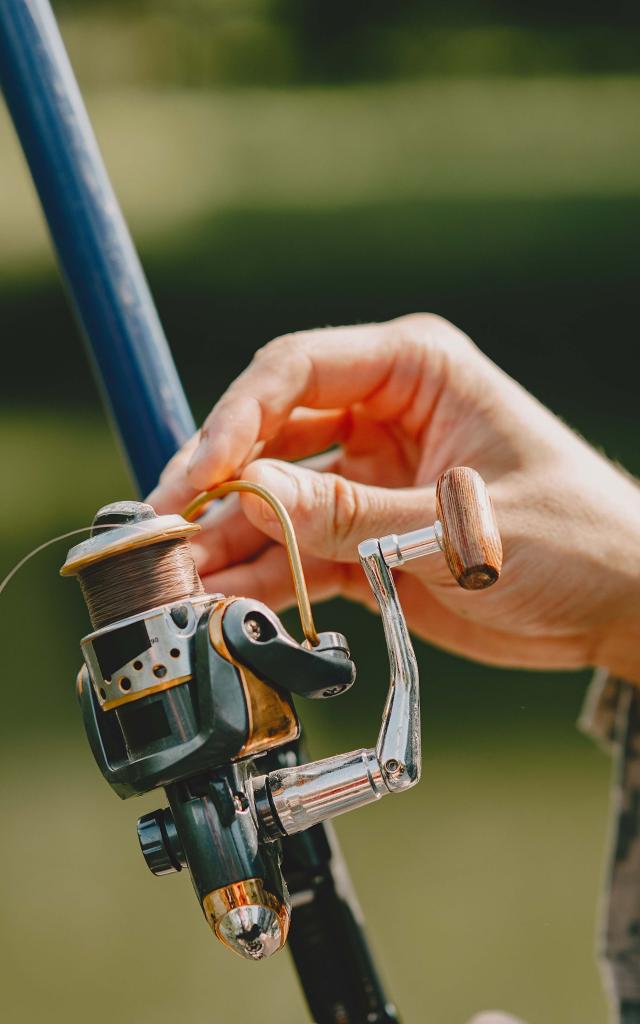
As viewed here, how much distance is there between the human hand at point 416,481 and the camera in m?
0.56

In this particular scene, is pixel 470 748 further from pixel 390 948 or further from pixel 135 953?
pixel 135 953

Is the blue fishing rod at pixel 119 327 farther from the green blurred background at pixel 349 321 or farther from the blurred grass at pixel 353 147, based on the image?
the blurred grass at pixel 353 147

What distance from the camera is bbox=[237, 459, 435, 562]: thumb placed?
0.53m

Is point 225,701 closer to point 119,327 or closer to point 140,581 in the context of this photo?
point 140,581

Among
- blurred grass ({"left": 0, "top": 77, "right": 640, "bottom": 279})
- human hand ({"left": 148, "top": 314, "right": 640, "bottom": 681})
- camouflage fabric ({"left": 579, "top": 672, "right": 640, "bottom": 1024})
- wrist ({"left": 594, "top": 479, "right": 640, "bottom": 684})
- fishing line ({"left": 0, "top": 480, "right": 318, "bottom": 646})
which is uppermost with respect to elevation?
blurred grass ({"left": 0, "top": 77, "right": 640, "bottom": 279})

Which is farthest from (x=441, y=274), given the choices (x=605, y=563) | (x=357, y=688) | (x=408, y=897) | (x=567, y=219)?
(x=605, y=563)

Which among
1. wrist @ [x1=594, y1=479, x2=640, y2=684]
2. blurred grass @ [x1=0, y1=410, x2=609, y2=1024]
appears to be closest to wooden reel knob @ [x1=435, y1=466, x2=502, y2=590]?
wrist @ [x1=594, y1=479, x2=640, y2=684]

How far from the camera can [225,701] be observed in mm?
382

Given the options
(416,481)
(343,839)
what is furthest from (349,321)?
(416,481)

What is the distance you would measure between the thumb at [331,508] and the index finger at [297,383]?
2 cm

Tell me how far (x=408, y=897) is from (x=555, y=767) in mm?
300

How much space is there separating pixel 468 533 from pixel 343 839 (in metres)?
1.22

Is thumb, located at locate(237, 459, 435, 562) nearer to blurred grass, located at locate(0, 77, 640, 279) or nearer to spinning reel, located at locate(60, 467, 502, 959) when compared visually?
spinning reel, located at locate(60, 467, 502, 959)

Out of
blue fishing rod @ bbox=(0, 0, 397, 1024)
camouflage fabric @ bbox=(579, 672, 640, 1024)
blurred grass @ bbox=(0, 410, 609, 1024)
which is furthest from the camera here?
blurred grass @ bbox=(0, 410, 609, 1024)
